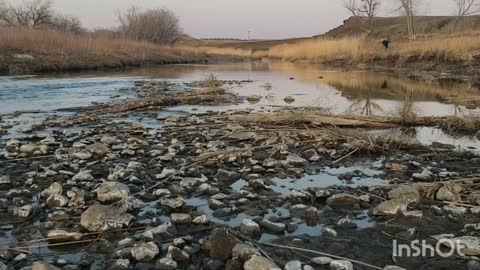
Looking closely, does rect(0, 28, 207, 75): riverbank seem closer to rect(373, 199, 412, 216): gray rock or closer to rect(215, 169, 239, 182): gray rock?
rect(215, 169, 239, 182): gray rock

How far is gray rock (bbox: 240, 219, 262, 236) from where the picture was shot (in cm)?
325

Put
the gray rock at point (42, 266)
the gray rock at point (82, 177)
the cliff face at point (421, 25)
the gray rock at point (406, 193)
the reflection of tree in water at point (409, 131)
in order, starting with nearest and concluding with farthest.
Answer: the gray rock at point (42, 266) → the gray rock at point (406, 193) → the gray rock at point (82, 177) → the reflection of tree in water at point (409, 131) → the cliff face at point (421, 25)

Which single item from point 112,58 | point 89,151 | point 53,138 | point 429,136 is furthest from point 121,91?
point 112,58

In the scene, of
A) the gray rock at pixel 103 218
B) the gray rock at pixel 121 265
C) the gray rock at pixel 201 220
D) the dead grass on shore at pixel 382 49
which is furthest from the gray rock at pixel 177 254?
the dead grass on shore at pixel 382 49

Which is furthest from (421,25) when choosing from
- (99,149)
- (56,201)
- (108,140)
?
(56,201)

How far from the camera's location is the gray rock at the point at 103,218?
130 inches

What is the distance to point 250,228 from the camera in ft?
10.7

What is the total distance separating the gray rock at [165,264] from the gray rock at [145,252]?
0.34 ft

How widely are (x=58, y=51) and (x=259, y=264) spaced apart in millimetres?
27535

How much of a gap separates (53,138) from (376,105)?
7.41m

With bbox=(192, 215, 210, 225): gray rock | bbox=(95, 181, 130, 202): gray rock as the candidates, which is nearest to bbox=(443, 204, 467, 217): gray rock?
bbox=(192, 215, 210, 225): gray rock

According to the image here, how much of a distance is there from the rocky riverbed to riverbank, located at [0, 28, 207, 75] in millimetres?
19561

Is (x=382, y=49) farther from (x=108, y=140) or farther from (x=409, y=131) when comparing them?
(x=108, y=140)

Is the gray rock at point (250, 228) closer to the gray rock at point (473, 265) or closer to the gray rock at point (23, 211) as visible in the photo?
the gray rock at point (473, 265)
